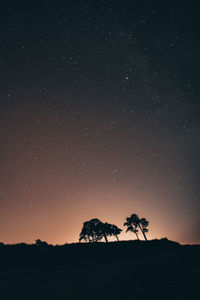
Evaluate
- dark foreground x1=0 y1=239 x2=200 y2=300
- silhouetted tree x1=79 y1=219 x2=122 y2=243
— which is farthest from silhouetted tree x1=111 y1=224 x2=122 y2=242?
Result: dark foreground x1=0 y1=239 x2=200 y2=300

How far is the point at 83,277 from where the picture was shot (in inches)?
682

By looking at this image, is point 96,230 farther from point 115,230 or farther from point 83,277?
point 83,277

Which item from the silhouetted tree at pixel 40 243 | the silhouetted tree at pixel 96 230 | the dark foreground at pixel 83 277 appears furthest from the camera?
the silhouetted tree at pixel 96 230

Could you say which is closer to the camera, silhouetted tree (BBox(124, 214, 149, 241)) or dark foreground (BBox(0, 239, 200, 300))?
dark foreground (BBox(0, 239, 200, 300))

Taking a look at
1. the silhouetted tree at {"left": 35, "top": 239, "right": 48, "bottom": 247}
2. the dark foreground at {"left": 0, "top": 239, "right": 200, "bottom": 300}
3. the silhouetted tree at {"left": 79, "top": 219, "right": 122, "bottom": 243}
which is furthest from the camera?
the silhouetted tree at {"left": 79, "top": 219, "right": 122, "bottom": 243}

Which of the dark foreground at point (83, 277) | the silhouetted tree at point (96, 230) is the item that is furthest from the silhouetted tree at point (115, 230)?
the dark foreground at point (83, 277)

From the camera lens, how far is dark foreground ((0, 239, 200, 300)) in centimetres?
1388

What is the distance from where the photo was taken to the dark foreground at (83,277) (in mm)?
13883

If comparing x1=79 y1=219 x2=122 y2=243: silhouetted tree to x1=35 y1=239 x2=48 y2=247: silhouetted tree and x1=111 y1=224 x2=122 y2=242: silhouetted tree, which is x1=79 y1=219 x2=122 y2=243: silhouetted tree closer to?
x1=111 y1=224 x2=122 y2=242: silhouetted tree

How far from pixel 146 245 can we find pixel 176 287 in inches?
939

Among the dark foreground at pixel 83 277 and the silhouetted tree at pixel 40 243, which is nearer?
the dark foreground at pixel 83 277

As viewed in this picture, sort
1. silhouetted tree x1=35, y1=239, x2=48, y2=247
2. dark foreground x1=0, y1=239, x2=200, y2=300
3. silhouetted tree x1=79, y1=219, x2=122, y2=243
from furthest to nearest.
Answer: silhouetted tree x1=79, y1=219, x2=122, y2=243 → silhouetted tree x1=35, y1=239, x2=48, y2=247 → dark foreground x1=0, y1=239, x2=200, y2=300

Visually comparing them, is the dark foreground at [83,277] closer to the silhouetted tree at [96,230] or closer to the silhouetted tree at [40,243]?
the silhouetted tree at [40,243]

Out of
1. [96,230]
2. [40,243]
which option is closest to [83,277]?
[40,243]
